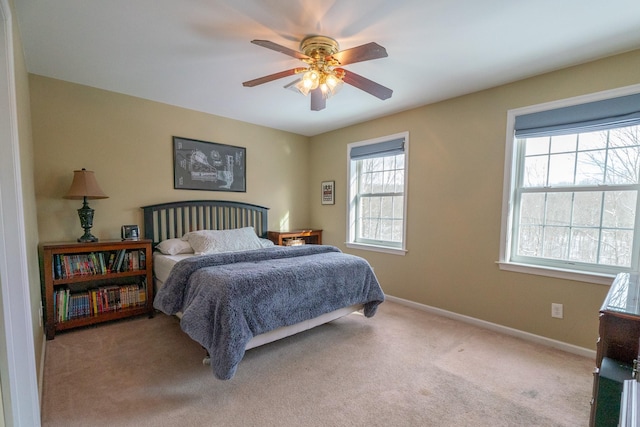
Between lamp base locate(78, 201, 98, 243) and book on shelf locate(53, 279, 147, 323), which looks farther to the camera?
lamp base locate(78, 201, 98, 243)

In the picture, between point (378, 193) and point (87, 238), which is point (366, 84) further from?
point (87, 238)

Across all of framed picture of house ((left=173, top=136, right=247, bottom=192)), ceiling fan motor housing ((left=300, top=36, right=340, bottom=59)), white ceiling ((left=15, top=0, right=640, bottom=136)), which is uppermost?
white ceiling ((left=15, top=0, right=640, bottom=136))

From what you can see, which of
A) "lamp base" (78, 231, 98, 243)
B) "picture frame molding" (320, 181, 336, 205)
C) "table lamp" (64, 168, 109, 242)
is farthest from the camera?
"picture frame molding" (320, 181, 336, 205)

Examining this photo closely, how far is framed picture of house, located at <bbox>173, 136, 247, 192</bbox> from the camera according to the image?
3504mm

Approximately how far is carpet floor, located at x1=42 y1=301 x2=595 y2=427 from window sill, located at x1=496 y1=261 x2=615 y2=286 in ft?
2.09

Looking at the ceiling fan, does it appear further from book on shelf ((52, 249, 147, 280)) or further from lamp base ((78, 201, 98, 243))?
book on shelf ((52, 249, 147, 280))

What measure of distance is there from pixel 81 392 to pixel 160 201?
2.09 m

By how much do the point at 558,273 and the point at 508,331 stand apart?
28.4 inches

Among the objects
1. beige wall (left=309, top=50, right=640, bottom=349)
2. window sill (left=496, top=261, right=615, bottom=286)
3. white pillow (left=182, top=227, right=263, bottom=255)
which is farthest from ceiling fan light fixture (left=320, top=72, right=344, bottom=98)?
window sill (left=496, top=261, right=615, bottom=286)

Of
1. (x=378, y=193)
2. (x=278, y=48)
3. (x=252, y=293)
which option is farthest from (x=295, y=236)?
(x=278, y=48)

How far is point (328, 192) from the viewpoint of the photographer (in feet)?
14.8

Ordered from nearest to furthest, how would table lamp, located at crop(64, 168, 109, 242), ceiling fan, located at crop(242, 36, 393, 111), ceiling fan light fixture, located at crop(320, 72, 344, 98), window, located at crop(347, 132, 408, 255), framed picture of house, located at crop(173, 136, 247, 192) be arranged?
ceiling fan, located at crop(242, 36, 393, 111) < ceiling fan light fixture, located at crop(320, 72, 344, 98) < table lamp, located at crop(64, 168, 109, 242) < framed picture of house, located at crop(173, 136, 247, 192) < window, located at crop(347, 132, 408, 255)

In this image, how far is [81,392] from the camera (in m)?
1.79

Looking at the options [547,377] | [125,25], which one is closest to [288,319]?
[547,377]
